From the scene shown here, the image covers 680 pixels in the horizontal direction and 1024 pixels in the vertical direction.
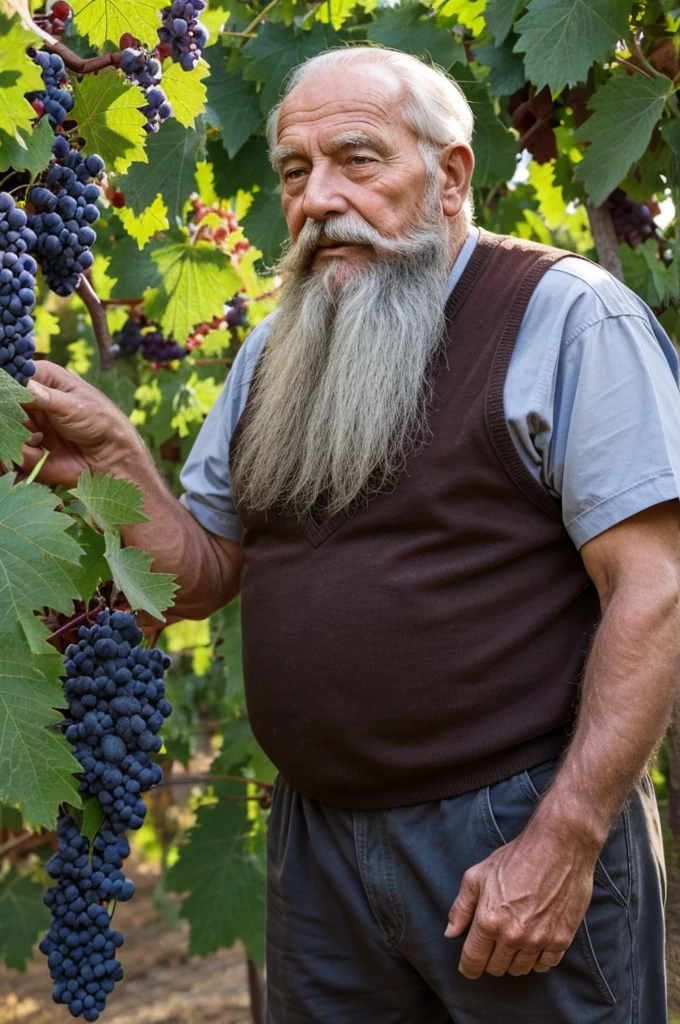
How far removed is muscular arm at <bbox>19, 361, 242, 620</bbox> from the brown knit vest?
0.39 m

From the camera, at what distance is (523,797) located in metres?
2.06

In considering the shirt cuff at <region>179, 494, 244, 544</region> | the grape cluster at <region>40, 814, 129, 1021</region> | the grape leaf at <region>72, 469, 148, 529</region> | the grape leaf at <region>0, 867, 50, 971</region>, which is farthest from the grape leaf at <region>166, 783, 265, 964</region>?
the grape leaf at <region>72, 469, 148, 529</region>

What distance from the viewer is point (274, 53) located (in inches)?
116

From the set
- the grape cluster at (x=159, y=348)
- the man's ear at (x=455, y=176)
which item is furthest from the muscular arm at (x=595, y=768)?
the grape cluster at (x=159, y=348)

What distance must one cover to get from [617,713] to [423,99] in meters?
1.31

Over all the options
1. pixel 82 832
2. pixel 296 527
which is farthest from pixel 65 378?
pixel 82 832

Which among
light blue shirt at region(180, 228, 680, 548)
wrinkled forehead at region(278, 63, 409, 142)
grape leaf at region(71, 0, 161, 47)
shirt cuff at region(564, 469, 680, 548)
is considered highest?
grape leaf at region(71, 0, 161, 47)

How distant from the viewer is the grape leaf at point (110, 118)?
74.9 inches

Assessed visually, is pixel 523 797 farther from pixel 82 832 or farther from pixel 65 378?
pixel 65 378

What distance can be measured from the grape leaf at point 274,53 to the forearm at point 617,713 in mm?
1696

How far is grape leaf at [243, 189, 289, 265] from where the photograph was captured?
3.10 meters

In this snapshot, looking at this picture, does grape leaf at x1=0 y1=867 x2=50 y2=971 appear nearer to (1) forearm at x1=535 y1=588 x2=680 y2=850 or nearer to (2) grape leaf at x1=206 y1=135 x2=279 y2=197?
(2) grape leaf at x1=206 y1=135 x2=279 y2=197

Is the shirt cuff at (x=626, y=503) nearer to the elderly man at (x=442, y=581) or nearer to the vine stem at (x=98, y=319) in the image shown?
the elderly man at (x=442, y=581)

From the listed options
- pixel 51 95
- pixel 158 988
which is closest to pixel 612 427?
pixel 51 95
